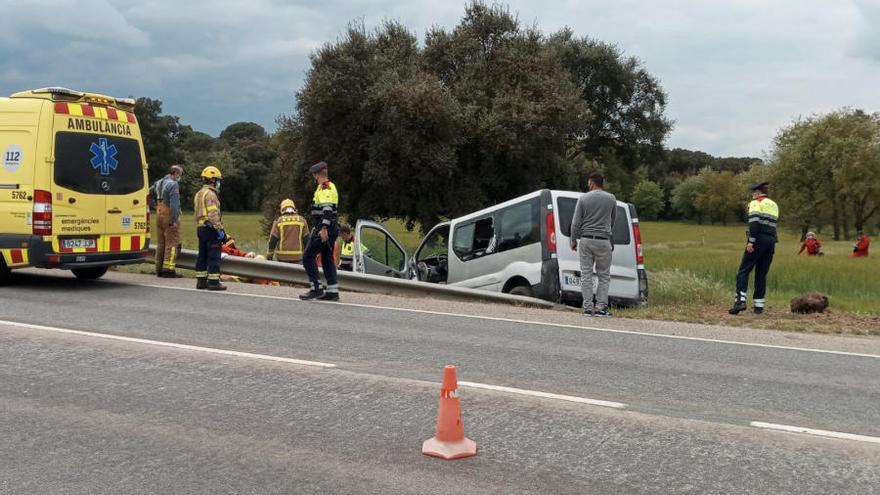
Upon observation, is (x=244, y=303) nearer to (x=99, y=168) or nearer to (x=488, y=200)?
(x=99, y=168)

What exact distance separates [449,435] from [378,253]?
30.4ft

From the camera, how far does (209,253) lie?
11.7 meters

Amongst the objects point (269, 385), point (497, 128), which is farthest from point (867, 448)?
point (497, 128)

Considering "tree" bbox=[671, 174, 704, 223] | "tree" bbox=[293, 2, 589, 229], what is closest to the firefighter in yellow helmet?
"tree" bbox=[293, 2, 589, 229]

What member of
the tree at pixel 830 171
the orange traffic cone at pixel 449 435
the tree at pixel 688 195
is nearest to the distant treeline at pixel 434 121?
the orange traffic cone at pixel 449 435

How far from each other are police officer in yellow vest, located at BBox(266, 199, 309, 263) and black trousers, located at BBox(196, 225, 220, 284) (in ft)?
5.80

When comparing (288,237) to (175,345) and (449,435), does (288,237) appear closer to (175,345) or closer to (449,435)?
(175,345)

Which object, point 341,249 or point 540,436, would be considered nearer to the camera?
point 540,436

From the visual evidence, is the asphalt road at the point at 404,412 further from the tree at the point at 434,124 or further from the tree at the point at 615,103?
the tree at the point at 615,103

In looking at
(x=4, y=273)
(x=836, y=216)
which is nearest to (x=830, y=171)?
(x=836, y=216)

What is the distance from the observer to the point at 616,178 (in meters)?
40.6

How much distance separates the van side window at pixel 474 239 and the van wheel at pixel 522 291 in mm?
775

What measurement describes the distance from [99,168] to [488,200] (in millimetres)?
13587

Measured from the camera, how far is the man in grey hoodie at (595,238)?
10148 mm
